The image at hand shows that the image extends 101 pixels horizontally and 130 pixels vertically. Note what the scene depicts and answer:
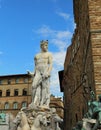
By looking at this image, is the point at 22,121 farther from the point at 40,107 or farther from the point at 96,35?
the point at 96,35

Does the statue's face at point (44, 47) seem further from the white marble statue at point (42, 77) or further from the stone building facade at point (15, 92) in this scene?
the stone building facade at point (15, 92)

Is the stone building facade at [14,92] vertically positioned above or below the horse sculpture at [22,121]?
above

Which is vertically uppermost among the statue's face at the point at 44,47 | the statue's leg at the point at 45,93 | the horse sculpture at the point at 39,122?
the statue's face at the point at 44,47

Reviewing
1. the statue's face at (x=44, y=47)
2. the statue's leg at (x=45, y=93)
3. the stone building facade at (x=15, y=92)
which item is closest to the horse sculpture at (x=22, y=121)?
the statue's leg at (x=45, y=93)

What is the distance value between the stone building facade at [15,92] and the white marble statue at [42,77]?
5022 cm

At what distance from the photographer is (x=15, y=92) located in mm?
64062

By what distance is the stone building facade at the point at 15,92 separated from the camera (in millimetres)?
62412

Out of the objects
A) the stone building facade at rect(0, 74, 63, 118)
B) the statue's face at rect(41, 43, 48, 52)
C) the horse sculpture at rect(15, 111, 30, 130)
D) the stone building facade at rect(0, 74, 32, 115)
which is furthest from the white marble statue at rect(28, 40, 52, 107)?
the stone building facade at rect(0, 74, 32, 115)


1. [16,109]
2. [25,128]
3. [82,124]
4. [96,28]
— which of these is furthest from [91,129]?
[16,109]

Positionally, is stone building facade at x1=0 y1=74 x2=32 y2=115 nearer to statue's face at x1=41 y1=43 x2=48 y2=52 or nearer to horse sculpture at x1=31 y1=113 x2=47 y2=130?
statue's face at x1=41 y1=43 x2=48 y2=52

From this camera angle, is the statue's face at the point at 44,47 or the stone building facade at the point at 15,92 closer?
the statue's face at the point at 44,47

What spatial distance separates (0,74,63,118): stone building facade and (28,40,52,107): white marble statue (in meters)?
50.2

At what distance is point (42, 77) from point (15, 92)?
2111 inches

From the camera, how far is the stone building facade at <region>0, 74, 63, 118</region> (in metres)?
62.4
